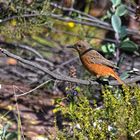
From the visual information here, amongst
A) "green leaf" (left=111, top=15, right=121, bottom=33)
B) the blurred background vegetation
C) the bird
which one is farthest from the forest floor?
"green leaf" (left=111, top=15, right=121, bottom=33)

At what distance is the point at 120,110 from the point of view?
3471 mm

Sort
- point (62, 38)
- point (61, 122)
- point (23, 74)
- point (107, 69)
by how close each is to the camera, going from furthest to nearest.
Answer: point (62, 38) → point (23, 74) → point (61, 122) → point (107, 69)

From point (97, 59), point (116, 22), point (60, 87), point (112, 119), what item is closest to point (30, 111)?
point (60, 87)

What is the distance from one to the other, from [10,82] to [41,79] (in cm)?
49

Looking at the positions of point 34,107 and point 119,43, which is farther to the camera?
point 34,107

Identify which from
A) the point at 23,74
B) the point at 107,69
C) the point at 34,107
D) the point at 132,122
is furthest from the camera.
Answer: the point at 23,74

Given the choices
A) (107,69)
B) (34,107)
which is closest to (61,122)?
(34,107)

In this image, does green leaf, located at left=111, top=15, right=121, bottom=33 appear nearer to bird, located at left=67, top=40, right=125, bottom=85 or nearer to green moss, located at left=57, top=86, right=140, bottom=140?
bird, located at left=67, top=40, right=125, bottom=85

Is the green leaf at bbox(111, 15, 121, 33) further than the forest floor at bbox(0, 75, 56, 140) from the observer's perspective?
No

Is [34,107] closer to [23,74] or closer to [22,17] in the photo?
[23,74]

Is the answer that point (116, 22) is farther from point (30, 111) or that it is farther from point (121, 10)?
point (30, 111)

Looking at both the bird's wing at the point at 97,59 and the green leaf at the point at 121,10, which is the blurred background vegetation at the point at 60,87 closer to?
the green leaf at the point at 121,10

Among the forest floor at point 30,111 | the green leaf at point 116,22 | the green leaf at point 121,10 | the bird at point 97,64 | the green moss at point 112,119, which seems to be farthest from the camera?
the forest floor at point 30,111

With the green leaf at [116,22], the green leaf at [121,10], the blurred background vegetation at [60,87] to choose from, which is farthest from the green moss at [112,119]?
the green leaf at [121,10]
